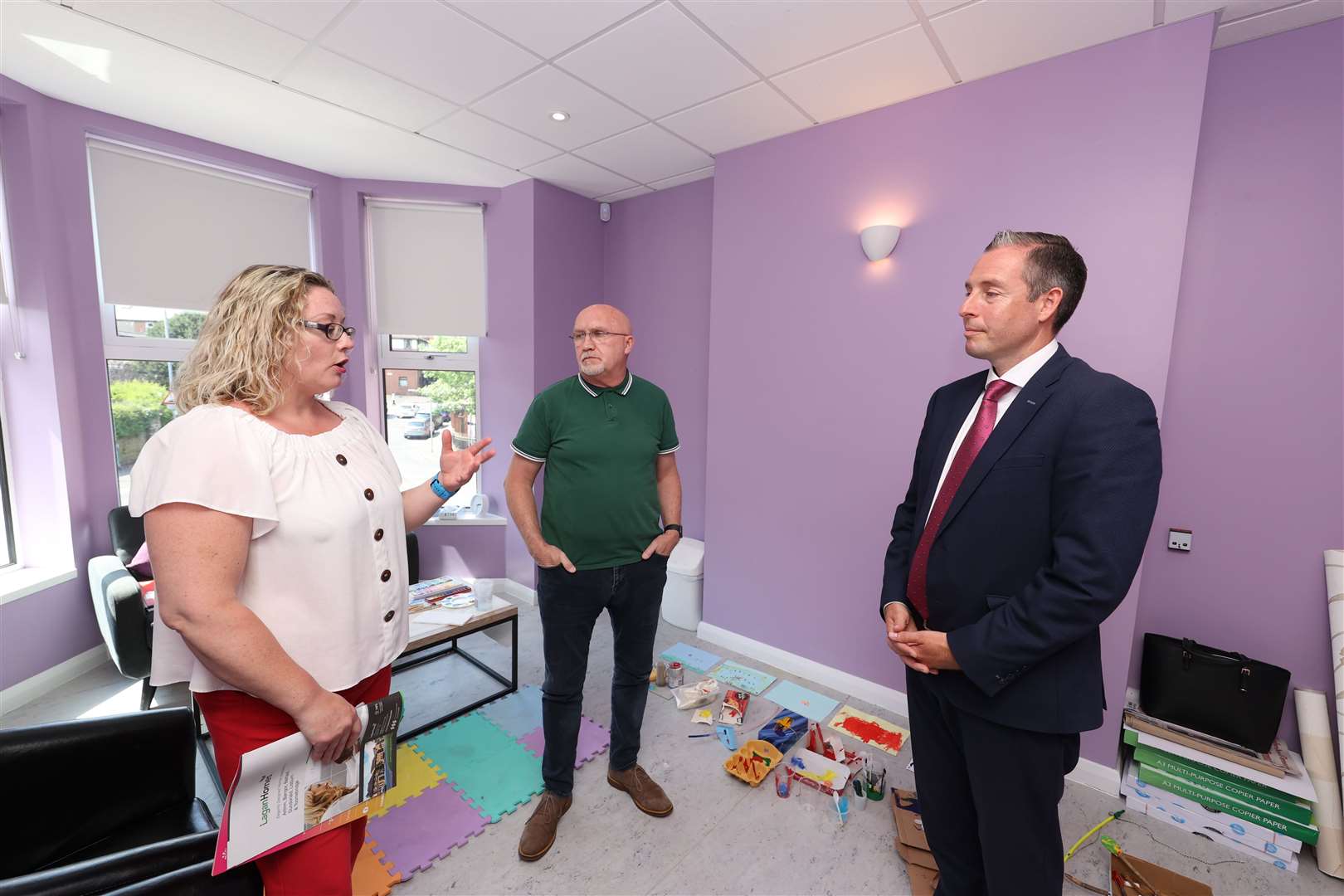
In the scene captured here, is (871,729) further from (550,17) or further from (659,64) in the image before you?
(550,17)

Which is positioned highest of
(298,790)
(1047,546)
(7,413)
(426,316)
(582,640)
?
(426,316)

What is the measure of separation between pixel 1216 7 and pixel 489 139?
3.07 meters

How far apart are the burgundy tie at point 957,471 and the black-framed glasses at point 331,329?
138cm

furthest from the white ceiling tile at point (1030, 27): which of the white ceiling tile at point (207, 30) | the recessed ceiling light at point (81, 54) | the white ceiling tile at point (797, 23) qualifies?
the recessed ceiling light at point (81, 54)

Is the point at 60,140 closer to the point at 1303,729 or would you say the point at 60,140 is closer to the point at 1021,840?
the point at 1021,840

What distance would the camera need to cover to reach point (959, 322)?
8.09 feet

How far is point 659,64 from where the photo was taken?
230 cm

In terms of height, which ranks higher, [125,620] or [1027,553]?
[1027,553]

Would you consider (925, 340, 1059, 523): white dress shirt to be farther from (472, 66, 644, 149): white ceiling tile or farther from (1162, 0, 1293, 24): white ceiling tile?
(472, 66, 644, 149): white ceiling tile

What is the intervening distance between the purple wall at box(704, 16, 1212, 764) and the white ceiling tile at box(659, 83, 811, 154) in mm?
100

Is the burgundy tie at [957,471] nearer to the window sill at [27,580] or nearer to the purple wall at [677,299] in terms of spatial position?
the purple wall at [677,299]

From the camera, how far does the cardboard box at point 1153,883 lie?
5.54ft

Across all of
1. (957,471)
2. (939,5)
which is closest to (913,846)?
(957,471)

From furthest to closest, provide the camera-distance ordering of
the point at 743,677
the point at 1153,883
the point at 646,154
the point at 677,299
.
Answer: the point at 677,299 → the point at 646,154 → the point at 743,677 → the point at 1153,883
